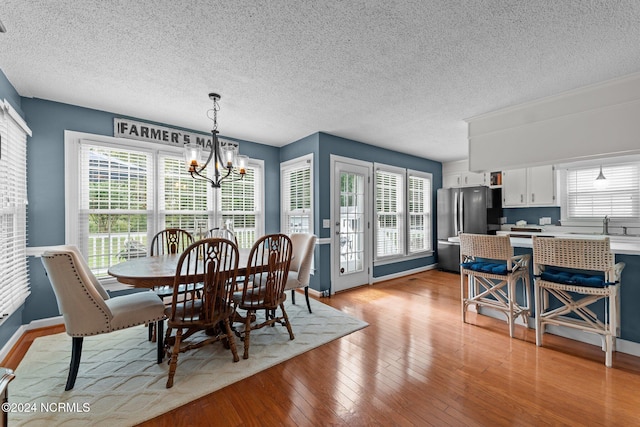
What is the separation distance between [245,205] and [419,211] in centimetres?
365

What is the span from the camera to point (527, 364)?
7.06 feet

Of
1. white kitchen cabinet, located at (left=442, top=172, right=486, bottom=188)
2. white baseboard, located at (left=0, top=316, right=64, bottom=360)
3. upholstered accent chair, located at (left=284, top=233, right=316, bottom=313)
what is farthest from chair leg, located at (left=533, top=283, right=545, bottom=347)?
white baseboard, located at (left=0, top=316, right=64, bottom=360)

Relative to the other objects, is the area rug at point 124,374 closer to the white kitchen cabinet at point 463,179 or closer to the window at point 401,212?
the window at point 401,212

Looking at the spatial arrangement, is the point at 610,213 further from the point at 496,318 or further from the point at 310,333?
the point at 310,333

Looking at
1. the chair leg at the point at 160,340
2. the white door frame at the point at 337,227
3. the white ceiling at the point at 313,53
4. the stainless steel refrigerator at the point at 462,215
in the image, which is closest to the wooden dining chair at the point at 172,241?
the chair leg at the point at 160,340

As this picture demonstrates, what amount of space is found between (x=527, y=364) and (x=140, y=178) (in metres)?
4.55

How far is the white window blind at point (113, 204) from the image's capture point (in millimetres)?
3107

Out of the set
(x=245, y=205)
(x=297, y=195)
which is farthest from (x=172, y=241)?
(x=297, y=195)

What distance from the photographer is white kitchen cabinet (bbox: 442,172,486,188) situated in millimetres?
5508

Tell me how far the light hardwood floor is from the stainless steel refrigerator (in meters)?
2.58

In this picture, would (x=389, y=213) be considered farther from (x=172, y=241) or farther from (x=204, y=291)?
(x=204, y=291)

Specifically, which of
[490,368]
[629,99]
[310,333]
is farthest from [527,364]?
[629,99]

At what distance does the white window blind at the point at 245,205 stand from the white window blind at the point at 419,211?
9.92 ft

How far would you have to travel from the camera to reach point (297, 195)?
445 cm
